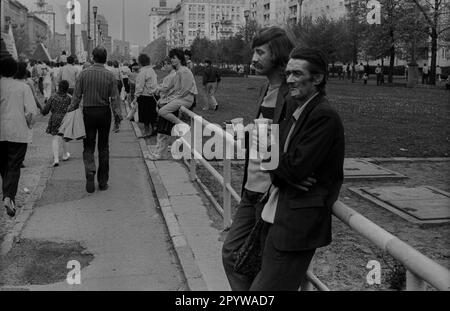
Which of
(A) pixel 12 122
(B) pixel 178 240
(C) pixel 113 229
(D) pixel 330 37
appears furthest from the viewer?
(D) pixel 330 37

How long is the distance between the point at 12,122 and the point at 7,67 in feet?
2.15

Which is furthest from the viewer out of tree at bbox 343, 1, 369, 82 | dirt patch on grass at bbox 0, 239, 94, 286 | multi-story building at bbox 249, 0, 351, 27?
multi-story building at bbox 249, 0, 351, 27

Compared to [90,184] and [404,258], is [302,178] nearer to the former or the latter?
[404,258]

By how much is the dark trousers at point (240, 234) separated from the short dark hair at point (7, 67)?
456 cm

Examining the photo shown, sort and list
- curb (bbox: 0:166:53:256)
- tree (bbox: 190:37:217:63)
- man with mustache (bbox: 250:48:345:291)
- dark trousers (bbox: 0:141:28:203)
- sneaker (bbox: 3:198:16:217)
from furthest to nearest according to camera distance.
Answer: tree (bbox: 190:37:217:63)
dark trousers (bbox: 0:141:28:203)
sneaker (bbox: 3:198:16:217)
curb (bbox: 0:166:53:256)
man with mustache (bbox: 250:48:345:291)

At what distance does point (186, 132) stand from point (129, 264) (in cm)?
443

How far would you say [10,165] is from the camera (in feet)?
22.9

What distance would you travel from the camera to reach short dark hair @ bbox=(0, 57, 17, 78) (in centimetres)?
702

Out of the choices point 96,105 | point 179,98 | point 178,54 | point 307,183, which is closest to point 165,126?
point 179,98

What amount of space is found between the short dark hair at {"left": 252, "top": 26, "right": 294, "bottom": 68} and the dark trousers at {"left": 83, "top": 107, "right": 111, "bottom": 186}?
4.88 m

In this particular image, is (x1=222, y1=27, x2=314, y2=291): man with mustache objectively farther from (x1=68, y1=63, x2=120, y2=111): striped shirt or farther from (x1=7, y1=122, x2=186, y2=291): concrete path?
(x1=68, y1=63, x2=120, y2=111): striped shirt

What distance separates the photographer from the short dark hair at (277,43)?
346cm

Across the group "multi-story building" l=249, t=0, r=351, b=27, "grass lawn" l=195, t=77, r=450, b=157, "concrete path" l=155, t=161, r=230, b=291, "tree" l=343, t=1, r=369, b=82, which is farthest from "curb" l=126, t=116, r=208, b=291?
"multi-story building" l=249, t=0, r=351, b=27

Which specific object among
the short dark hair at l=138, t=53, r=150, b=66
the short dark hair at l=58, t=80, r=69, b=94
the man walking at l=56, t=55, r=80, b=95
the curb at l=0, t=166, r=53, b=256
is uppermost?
the short dark hair at l=138, t=53, r=150, b=66
